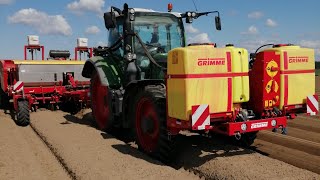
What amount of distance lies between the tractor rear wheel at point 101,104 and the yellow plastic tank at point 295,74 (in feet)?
9.51

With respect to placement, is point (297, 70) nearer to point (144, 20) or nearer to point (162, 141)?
point (162, 141)

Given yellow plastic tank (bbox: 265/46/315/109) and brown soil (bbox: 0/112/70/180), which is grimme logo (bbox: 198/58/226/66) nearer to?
yellow plastic tank (bbox: 265/46/315/109)

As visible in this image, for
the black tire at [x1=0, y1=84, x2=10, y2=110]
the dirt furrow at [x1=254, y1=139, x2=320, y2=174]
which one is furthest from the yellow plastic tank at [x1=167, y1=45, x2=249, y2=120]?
the black tire at [x1=0, y1=84, x2=10, y2=110]

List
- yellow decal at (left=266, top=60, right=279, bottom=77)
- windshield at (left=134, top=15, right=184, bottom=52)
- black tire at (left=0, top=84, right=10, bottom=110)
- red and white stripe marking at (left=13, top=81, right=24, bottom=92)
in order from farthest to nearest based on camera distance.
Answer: black tire at (left=0, top=84, right=10, bottom=110)
red and white stripe marking at (left=13, top=81, right=24, bottom=92)
windshield at (left=134, top=15, right=184, bottom=52)
yellow decal at (left=266, top=60, right=279, bottom=77)

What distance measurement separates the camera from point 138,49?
6527mm

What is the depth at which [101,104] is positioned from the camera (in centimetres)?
757

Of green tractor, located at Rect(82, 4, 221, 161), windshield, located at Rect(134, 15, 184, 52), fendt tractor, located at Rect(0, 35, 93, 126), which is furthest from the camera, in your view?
fendt tractor, located at Rect(0, 35, 93, 126)

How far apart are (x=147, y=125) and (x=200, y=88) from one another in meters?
1.19

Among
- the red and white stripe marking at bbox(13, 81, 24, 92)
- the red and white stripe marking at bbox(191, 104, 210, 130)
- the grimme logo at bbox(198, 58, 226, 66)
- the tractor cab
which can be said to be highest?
the tractor cab

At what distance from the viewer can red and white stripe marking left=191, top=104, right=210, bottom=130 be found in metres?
4.48

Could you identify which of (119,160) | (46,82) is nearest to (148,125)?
(119,160)

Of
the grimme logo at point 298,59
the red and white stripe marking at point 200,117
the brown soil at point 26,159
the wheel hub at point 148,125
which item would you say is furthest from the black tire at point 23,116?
the grimme logo at point 298,59

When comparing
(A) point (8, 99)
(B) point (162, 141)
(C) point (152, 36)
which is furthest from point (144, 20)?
(A) point (8, 99)

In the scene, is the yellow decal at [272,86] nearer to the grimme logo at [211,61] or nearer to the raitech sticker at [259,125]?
the raitech sticker at [259,125]
